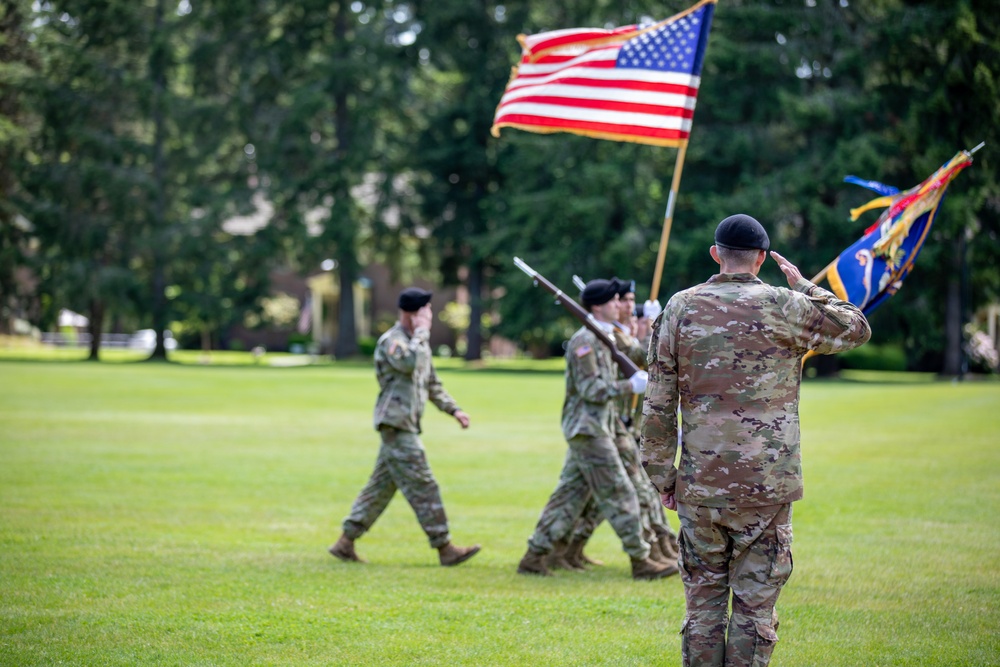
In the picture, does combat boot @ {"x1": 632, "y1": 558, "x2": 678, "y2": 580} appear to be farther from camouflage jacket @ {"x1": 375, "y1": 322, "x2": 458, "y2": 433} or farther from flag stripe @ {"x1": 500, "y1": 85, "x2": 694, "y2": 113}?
flag stripe @ {"x1": 500, "y1": 85, "x2": 694, "y2": 113}

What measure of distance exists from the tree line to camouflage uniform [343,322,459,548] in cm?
3330

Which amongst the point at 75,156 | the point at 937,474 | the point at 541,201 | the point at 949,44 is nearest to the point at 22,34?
the point at 75,156

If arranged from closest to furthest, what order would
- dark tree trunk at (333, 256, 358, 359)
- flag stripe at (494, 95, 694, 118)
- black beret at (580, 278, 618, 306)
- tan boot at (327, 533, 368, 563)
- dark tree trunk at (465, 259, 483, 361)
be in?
black beret at (580, 278, 618, 306) < tan boot at (327, 533, 368, 563) < flag stripe at (494, 95, 694, 118) < dark tree trunk at (465, 259, 483, 361) < dark tree trunk at (333, 256, 358, 359)

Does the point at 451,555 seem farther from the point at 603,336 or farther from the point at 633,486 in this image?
the point at 603,336

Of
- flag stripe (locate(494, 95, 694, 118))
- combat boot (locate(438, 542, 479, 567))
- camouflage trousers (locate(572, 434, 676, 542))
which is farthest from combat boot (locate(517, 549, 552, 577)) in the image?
flag stripe (locate(494, 95, 694, 118))

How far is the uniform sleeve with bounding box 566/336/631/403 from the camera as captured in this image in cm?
887

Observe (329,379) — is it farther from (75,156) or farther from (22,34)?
(22,34)

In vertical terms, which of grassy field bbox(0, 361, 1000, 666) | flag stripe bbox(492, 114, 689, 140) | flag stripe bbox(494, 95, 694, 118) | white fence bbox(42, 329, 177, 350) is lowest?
white fence bbox(42, 329, 177, 350)

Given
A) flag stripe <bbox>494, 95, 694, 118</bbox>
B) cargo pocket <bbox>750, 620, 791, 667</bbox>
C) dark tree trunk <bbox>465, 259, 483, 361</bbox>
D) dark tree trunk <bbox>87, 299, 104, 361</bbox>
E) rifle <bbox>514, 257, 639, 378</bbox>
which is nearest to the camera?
cargo pocket <bbox>750, 620, 791, 667</bbox>

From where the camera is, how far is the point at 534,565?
30.6 feet

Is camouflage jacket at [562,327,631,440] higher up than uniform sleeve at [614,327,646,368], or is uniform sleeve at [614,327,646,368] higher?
uniform sleeve at [614,327,646,368]

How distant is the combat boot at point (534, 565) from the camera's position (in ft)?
30.5

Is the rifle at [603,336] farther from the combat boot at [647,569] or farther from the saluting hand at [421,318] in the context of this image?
the combat boot at [647,569]

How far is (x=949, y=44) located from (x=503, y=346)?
35.9m
